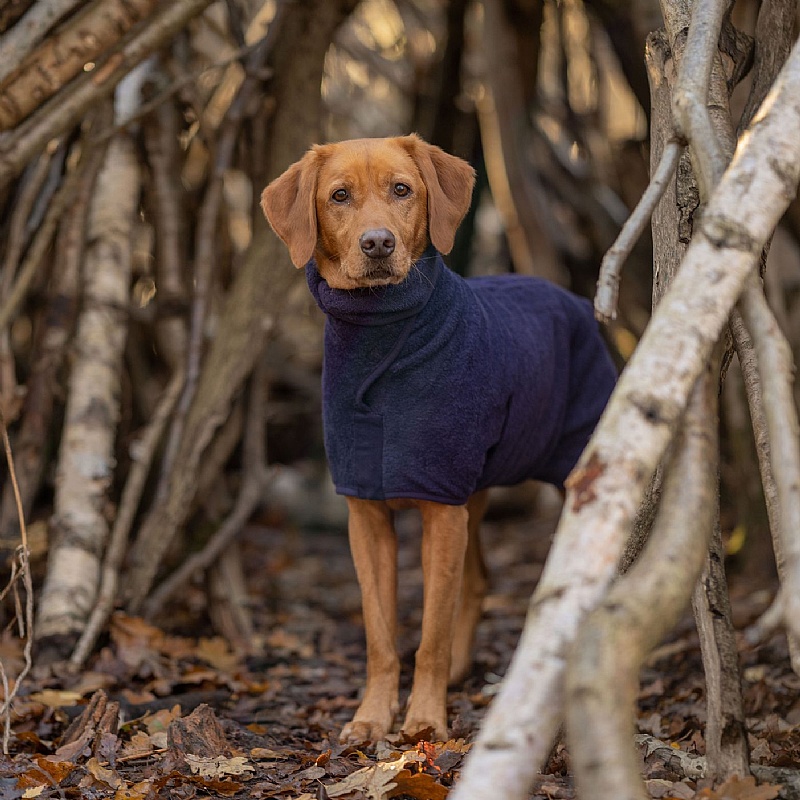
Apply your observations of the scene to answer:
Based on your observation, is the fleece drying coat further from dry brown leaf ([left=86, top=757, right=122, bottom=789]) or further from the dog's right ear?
dry brown leaf ([left=86, top=757, right=122, bottom=789])

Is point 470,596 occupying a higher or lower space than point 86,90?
lower

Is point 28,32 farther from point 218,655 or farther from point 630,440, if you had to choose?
point 630,440

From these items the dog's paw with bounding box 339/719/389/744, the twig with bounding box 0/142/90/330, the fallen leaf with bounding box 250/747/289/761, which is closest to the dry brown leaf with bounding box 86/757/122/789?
the fallen leaf with bounding box 250/747/289/761

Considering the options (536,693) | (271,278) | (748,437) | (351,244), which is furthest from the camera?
(748,437)

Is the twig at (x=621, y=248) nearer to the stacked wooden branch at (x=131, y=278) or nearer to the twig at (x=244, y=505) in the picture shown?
the stacked wooden branch at (x=131, y=278)

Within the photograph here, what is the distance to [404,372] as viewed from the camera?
11.2 feet

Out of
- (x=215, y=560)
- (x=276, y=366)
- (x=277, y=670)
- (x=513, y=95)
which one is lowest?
(x=277, y=670)

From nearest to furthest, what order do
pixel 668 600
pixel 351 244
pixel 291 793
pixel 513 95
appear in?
pixel 668 600 → pixel 291 793 → pixel 351 244 → pixel 513 95

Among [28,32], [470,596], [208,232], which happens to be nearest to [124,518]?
[208,232]

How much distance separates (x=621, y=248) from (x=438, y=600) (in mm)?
1637

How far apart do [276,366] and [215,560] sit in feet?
8.98

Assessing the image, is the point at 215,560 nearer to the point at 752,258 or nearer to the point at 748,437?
the point at 748,437

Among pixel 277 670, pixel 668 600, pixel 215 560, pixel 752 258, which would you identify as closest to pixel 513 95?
pixel 215 560

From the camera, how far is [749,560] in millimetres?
5688
